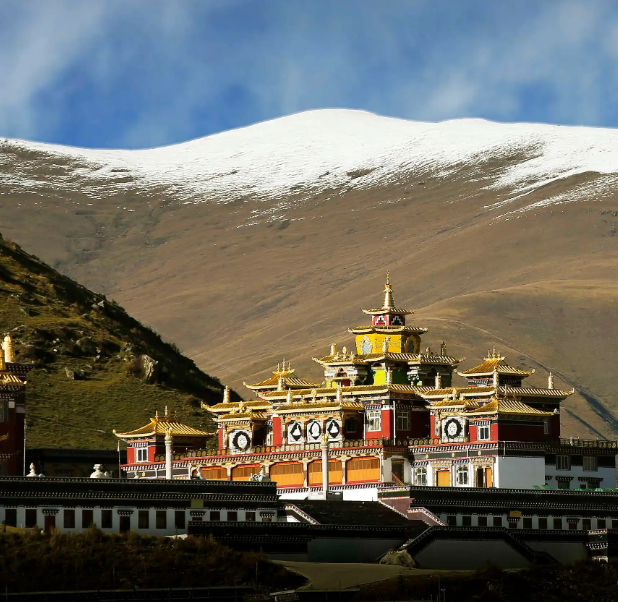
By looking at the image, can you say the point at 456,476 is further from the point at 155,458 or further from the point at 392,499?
the point at 155,458

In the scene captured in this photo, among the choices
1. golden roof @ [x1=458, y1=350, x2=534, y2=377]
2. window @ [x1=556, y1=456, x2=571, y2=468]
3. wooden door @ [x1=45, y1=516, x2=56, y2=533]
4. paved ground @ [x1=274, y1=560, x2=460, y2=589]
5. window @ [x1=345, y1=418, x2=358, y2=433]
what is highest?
golden roof @ [x1=458, y1=350, x2=534, y2=377]

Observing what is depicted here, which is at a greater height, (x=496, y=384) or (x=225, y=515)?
(x=496, y=384)

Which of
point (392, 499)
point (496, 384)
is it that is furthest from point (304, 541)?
point (496, 384)

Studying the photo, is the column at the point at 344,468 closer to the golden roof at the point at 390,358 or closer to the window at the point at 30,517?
the golden roof at the point at 390,358

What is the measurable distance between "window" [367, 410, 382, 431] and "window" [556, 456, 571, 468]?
416 inches

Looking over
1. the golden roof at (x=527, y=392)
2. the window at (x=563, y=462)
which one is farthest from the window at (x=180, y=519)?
the window at (x=563, y=462)

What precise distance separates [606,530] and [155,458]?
32945 mm

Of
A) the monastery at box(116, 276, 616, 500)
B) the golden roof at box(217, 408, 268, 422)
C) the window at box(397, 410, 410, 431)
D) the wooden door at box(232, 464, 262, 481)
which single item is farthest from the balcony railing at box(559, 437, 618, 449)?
the golden roof at box(217, 408, 268, 422)

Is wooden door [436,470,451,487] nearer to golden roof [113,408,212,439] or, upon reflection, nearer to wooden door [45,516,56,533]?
golden roof [113,408,212,439]

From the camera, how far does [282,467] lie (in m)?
117

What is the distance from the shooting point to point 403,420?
116 meters

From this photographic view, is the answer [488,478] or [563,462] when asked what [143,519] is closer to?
[488,478]

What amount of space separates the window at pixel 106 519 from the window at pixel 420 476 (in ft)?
81.2

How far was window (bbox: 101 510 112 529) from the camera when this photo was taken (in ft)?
304
